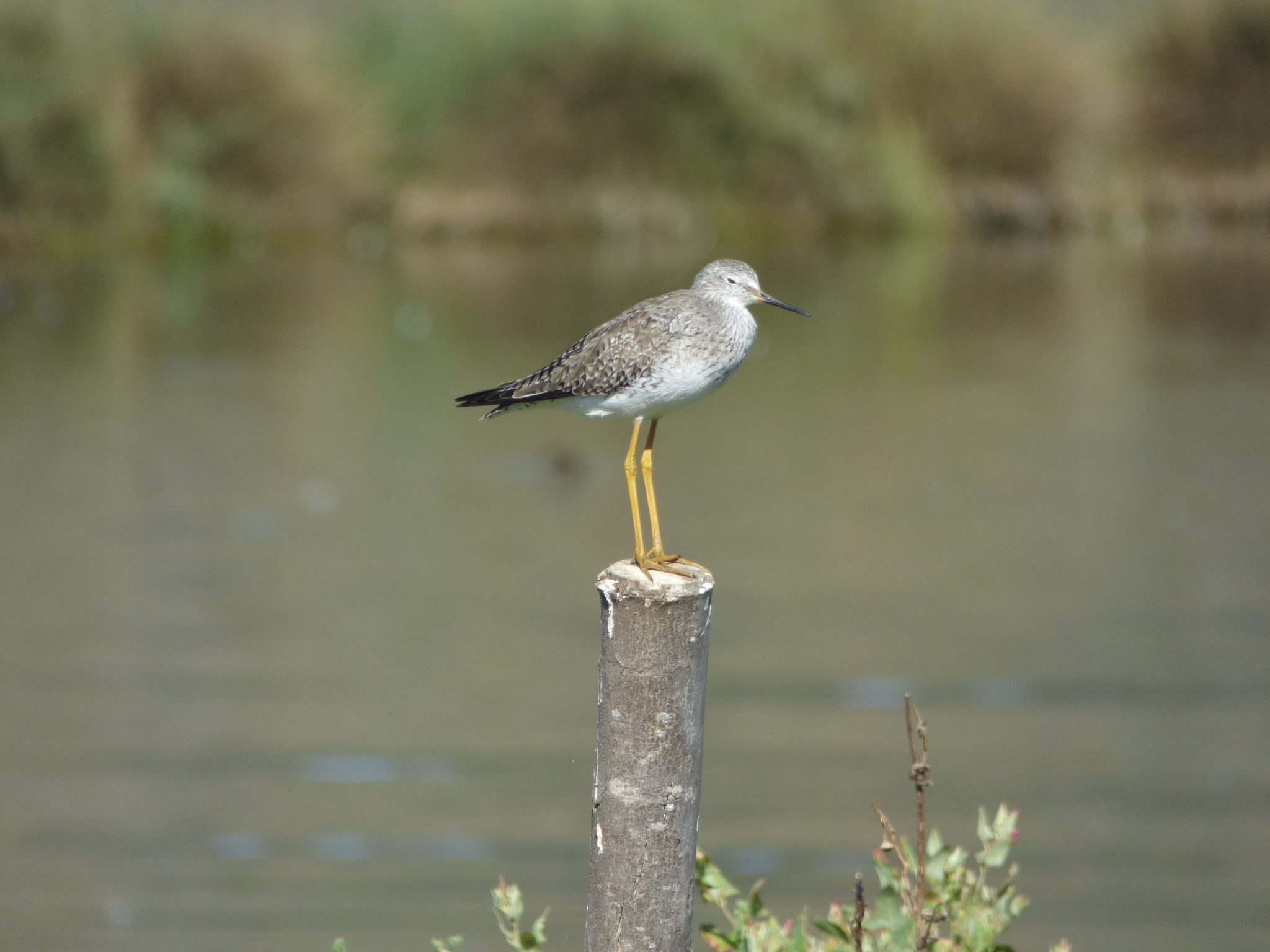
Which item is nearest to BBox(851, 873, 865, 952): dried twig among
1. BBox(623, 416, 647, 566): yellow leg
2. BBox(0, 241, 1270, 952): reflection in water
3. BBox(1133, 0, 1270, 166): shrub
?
BBox(623, 416, 647, 566): yellow leg

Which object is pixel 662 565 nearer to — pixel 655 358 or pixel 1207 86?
pixel 655 358

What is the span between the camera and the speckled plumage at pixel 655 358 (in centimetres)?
479

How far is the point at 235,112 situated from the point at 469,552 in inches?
774

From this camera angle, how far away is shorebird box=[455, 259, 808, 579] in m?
4.78

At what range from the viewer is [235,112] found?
96.7 feet

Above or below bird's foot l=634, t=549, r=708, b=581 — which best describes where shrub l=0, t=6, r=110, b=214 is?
above

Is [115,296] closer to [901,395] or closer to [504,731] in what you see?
[901,395]

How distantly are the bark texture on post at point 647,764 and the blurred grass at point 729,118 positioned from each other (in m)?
26.9

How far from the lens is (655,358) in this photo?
15.7 ft

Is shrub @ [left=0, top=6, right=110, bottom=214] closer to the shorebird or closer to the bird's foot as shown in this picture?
the shorebird

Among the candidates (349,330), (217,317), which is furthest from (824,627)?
(217,317)

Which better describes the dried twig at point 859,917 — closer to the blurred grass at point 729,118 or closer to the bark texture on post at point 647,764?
the bark texture on post at point 647,764

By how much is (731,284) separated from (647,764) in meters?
1.60

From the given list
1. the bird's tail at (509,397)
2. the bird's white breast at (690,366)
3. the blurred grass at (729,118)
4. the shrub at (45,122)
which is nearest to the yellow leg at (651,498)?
the bird's white breast at (690,366)
